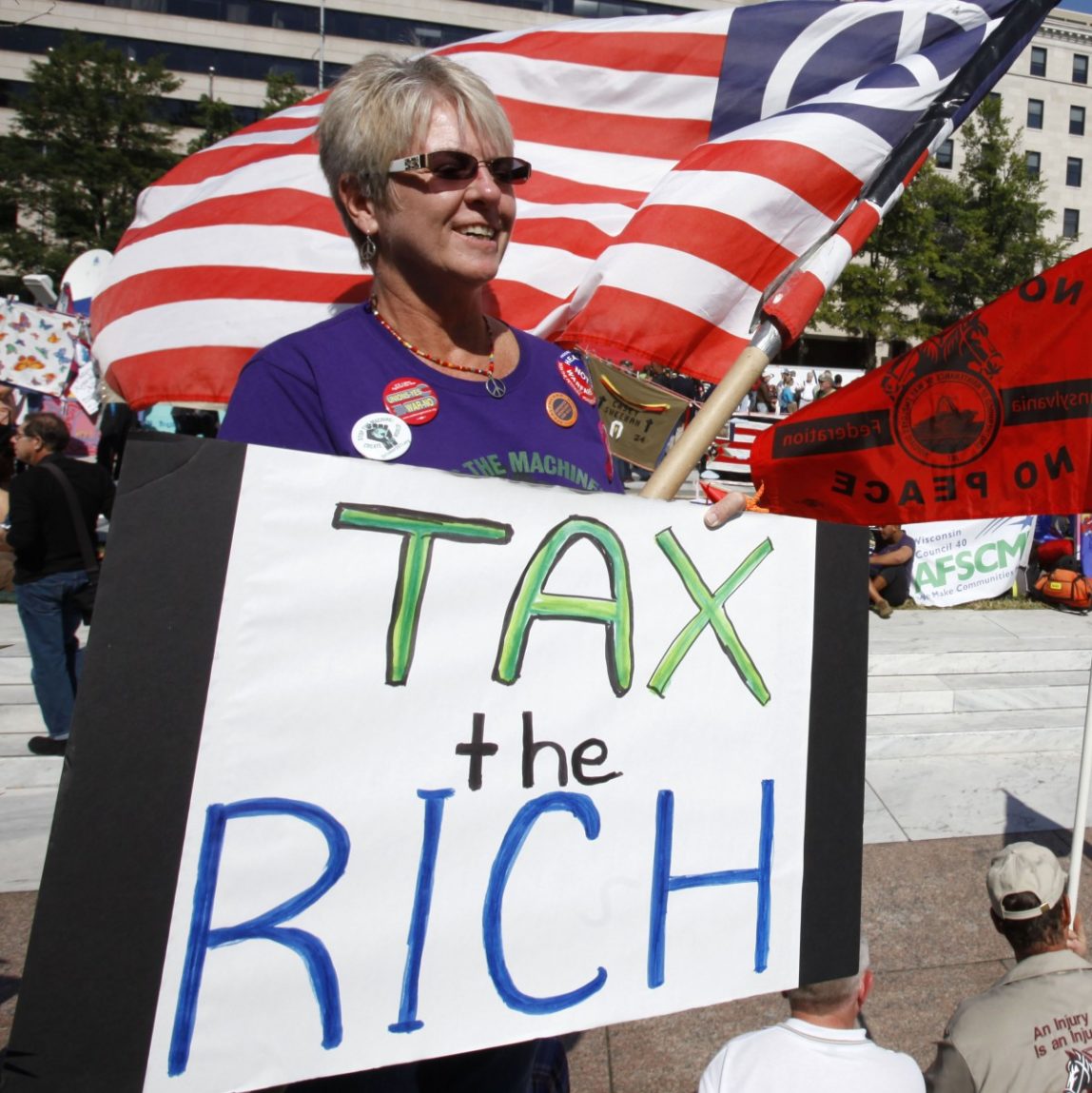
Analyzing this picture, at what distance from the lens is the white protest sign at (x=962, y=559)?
366 inches

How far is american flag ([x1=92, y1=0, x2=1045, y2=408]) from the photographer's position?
9.20 ft

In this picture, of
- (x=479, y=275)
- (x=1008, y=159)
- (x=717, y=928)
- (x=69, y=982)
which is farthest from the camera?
(x=1008, y=159)

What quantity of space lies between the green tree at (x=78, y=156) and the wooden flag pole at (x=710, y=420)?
30596 mm

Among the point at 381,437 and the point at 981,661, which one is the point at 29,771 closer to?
the point at 381,437

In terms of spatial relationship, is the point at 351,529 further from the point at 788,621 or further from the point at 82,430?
the point at 82,430

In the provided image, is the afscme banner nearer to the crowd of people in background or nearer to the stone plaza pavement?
the crowd of people in background

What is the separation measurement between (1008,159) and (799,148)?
33.3 meters

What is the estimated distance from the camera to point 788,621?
158 centimetres

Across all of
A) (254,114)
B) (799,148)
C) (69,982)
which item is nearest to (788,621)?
(69,982)

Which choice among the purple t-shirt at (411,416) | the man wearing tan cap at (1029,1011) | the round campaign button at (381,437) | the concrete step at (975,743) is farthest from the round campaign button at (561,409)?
the concrete step at (975,743)

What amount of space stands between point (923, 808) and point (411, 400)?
4.35m

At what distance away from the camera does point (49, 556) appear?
5.25 metres

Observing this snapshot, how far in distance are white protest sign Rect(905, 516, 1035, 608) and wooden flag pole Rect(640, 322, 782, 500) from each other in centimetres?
768

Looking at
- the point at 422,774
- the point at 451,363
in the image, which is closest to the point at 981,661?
the point at 451,363
